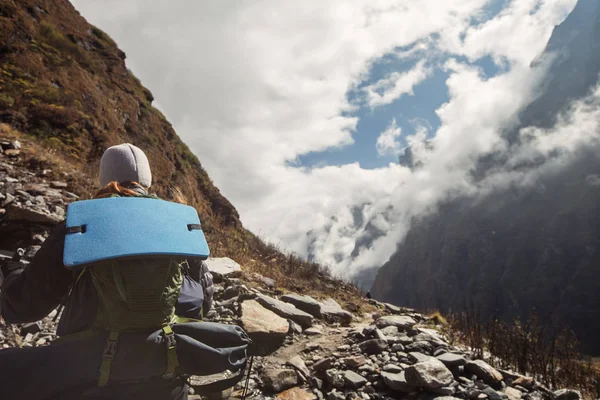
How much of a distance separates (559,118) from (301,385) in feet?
444

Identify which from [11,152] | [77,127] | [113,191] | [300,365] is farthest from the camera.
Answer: [77,127]

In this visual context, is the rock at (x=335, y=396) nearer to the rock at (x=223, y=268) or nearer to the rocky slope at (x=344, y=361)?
the rocky slope at (x=344, y=361)

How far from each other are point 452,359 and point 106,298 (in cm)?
420

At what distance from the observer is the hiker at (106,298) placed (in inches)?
69.1

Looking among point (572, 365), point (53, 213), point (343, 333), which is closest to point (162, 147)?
point (53, 213)

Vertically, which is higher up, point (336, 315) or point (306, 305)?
point (306, 305)

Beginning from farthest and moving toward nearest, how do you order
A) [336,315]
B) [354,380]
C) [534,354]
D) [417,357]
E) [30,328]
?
[336,315]
[534,354]
[417,357]
[30,328]
[354,380]

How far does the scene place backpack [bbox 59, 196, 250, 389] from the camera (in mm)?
1740

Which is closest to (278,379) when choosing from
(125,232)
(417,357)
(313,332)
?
(313,332)

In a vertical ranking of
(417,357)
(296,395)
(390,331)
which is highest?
(390,331)

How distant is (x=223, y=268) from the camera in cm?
695

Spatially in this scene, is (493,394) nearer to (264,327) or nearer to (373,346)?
(373,346)

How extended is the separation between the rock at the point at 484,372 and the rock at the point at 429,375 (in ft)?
1.55

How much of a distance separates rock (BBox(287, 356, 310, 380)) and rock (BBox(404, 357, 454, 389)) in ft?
3.83
